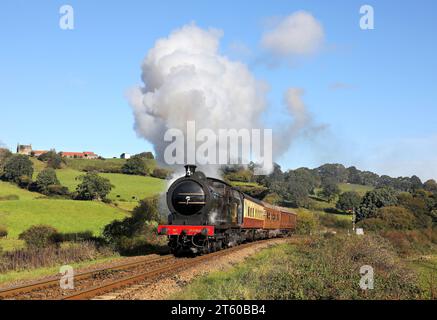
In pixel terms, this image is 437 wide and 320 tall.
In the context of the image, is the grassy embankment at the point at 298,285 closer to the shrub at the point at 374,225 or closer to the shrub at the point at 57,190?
the shrub at the point at 374,225

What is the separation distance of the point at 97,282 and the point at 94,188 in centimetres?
6872

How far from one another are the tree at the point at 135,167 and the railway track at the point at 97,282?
84230 mm

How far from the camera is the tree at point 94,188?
79562 millimetres

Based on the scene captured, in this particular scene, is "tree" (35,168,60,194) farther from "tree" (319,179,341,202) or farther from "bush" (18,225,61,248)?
"tree" (319,179,341,202)

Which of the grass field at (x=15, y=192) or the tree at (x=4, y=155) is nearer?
the grass field at (x=15, y=192)

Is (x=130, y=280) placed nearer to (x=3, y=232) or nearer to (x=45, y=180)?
(x=3, y=232)

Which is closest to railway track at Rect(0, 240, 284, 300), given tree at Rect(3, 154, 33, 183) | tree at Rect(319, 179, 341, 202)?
tree at Rect(3, 154, 33, 183)

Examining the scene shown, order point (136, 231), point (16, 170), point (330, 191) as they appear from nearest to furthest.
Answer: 1. point (136, 231)
2. point (16, 170)
3. point (330, 191)

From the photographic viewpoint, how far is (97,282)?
1370 cm

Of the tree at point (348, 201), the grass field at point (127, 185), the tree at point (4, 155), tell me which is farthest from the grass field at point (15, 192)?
the tree at point (348, 201)

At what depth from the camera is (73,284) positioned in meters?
13.2

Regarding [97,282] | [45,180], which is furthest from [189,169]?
[45,180]
